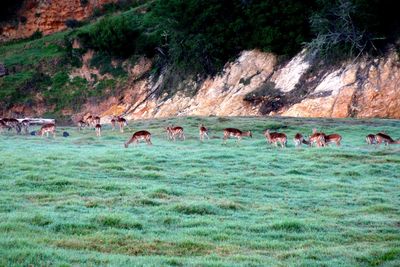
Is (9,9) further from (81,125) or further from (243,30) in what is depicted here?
(81,125)

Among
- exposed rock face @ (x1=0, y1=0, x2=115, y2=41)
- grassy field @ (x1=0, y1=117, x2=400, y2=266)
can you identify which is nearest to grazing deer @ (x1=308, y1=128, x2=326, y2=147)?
grassy field @ (x1=0, y1=117, x2=400, y2=266)

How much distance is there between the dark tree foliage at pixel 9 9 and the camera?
7450 centimetres

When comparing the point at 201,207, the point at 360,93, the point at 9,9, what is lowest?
the point at 201,207

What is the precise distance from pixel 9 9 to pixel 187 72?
29.2m

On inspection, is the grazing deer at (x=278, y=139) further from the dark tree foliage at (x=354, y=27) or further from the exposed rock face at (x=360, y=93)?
the dark tree foliage at (x=354, y=27)

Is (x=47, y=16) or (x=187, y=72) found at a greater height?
(x=47, y=16)

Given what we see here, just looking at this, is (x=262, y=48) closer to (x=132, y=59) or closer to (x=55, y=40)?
(x=132, y=59)

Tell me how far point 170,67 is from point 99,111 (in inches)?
273

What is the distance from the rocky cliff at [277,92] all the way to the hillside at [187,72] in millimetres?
69

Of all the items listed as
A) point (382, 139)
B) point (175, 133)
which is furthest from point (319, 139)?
point (175, 133)

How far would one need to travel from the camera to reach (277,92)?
46.9 m

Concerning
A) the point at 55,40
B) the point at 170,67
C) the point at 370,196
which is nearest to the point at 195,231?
the point at 370,196

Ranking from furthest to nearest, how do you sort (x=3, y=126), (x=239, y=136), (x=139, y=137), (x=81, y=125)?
(x=81, y=125) → (x=3, y=126) → (x=239, y=136) → (x=139, y=137)

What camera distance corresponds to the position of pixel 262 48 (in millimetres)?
50281
